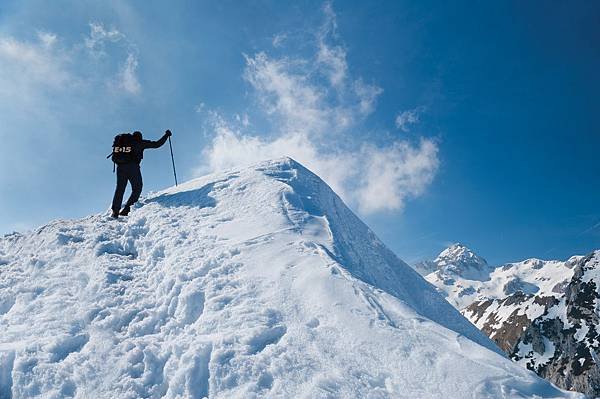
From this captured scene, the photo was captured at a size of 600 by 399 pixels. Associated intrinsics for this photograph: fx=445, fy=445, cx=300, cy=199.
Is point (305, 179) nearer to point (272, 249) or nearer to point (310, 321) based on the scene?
point (272, 249)

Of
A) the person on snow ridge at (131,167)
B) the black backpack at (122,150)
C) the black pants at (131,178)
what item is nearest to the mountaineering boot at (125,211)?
the person on snow ridge at (131,167)

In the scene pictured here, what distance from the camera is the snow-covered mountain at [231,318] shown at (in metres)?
6.70

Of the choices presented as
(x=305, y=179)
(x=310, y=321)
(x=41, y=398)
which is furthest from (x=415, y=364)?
(x=305, y=179)

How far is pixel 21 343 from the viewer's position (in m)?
8.24

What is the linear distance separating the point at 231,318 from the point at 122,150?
11.0 metres

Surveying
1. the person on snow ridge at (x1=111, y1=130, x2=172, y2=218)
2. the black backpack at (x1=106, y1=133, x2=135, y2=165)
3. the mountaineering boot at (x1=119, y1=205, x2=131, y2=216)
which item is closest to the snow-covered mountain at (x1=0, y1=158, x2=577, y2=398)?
the mountaineering boot at (x1=119, y1=205, x2=131, y2=216)

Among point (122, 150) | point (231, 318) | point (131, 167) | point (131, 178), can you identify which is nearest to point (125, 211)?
point (131, 178)

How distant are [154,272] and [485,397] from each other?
7.92m

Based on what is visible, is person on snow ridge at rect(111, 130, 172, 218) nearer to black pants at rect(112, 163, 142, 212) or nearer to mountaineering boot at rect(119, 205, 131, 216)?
black pants at rect(112, 163, 142, 212)

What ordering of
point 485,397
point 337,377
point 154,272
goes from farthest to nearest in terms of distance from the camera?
point 154,272 < point 337,377 < point 485,397

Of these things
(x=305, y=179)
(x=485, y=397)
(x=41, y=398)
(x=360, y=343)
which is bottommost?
(x=485, y=397)

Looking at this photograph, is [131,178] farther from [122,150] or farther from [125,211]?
[125,211]

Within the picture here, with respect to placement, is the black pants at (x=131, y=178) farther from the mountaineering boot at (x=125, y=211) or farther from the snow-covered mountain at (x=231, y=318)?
the snow-covered mountain at (x=231, y=318)

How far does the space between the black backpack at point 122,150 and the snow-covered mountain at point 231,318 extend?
378cm
